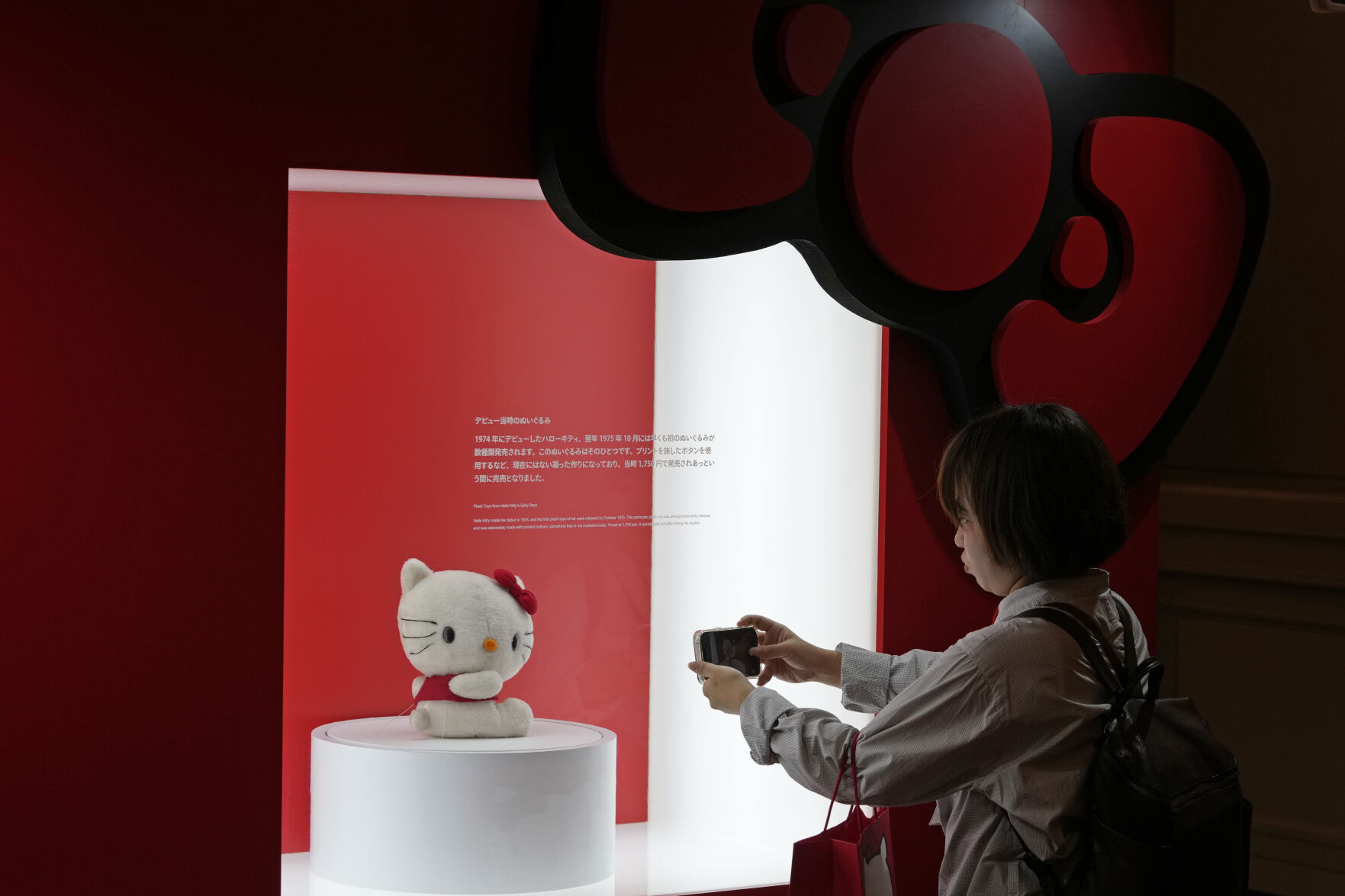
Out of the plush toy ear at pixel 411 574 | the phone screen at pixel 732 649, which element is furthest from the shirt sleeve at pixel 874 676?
the plush toy ear at pixel 411 574

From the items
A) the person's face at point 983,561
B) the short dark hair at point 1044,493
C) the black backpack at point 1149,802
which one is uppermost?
the short dark hair at point 1044,493

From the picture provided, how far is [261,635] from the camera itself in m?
2.22

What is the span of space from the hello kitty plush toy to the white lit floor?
14.3 inches

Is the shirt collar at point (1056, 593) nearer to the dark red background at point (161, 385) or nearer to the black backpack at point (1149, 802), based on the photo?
the black backpack at point (1149, 802)

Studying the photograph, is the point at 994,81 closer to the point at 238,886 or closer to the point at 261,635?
the point at 261,635

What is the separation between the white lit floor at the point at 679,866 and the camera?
2484mm

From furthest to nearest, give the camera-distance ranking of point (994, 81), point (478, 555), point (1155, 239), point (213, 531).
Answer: point (1155, 239), point (994, 81), point (478, 555), point (213, 531)

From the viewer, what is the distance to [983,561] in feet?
5.63

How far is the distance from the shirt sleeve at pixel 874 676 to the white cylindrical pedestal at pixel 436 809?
0.57 meters

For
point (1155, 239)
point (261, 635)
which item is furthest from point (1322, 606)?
point (261, 635)

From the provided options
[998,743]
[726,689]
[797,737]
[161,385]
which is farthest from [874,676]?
[161,385]

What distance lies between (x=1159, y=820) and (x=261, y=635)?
1.49 m

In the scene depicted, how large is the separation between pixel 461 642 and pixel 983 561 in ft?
3.45

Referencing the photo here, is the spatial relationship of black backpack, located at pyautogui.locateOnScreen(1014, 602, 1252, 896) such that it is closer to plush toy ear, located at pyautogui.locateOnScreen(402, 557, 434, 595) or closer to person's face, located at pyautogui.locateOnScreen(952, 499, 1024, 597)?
person's face, located at pyautogui.locateOnScreen(952, 499, 1024, 597)
